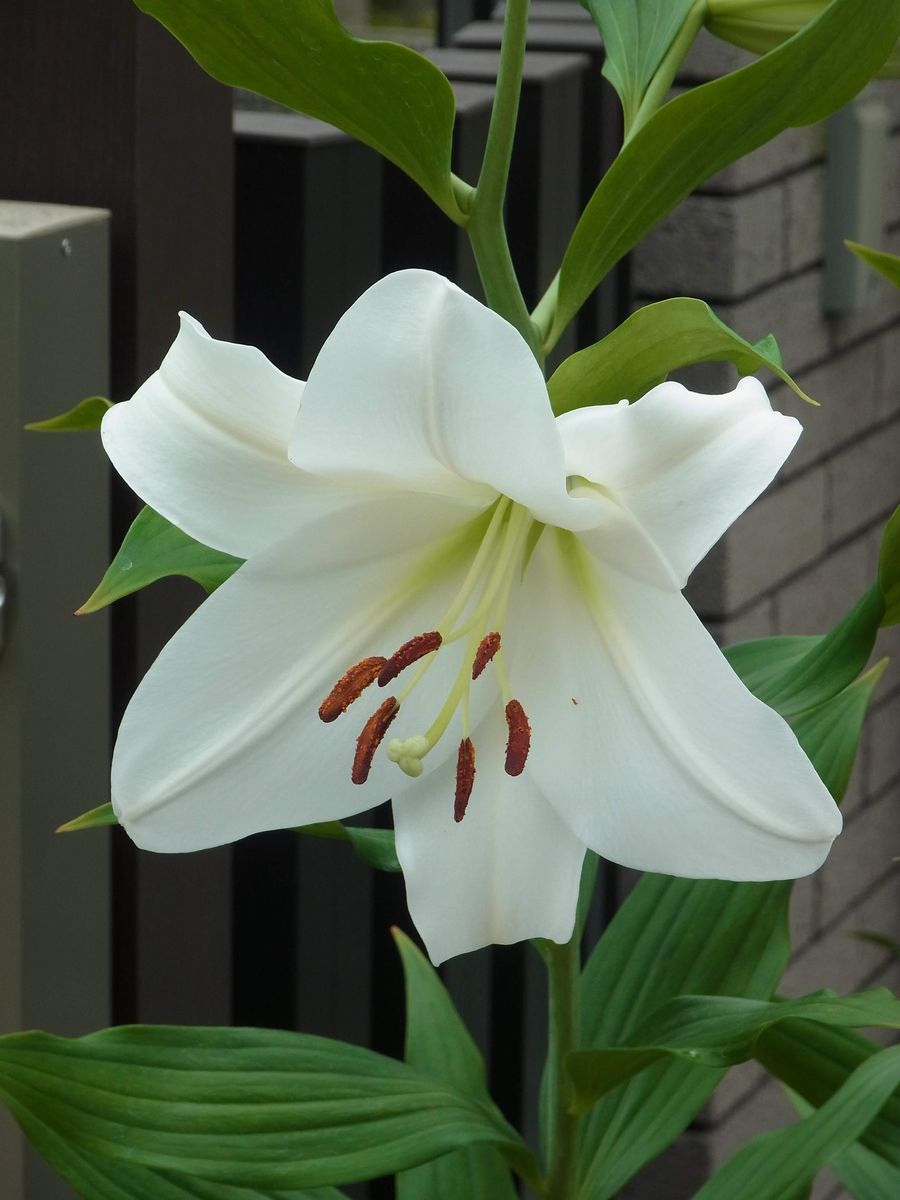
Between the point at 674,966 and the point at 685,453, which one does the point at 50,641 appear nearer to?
the point at 674,966

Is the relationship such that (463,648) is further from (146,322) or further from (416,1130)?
(146,322)

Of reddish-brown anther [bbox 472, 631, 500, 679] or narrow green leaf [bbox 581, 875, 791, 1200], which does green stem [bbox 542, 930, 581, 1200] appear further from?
reddish-brown anther [bbox 472, 631, 500, 679]

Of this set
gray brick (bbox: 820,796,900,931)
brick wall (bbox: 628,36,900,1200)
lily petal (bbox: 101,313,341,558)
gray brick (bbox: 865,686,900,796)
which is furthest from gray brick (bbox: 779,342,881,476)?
lily petal (bbox: 101,313,341,558)

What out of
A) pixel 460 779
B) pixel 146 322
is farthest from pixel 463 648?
pixel 146 322

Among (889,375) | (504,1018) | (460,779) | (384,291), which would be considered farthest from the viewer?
(889,375)

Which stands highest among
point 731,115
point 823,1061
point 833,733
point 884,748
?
point 731,115

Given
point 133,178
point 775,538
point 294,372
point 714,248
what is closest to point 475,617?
point 133,178
